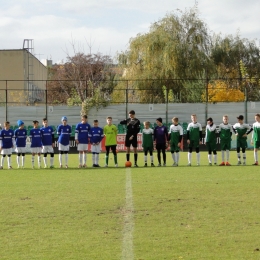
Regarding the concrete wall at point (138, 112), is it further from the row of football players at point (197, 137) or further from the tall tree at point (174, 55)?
the row of football players at point (197, 137)

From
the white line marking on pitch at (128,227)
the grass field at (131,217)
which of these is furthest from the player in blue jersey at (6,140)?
the white line marking on pitch at (128,227)

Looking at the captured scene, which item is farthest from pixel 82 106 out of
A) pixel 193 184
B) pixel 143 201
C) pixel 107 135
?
pixel 143 201

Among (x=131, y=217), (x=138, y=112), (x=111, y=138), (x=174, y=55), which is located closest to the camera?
(x=131, y=217)

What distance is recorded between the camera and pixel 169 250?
7.82 m

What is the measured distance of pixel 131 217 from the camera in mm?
10398

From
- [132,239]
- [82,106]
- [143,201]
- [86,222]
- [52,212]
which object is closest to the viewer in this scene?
[132,239]

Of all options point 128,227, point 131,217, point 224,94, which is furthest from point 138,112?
point 128,227

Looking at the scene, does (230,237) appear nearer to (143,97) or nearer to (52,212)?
(52,212)

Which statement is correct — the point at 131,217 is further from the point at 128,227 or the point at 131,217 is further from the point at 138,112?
the point at 138,112

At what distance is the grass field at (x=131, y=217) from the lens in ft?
25.8

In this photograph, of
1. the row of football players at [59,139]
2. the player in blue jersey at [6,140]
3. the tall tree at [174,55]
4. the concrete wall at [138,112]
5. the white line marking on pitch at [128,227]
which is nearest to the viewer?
the white line marking on pitch at [128,227]

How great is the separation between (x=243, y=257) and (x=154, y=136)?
15.3 meters

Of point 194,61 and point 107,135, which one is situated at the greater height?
point 194,61

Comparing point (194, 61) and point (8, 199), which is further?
point (194, 61)
